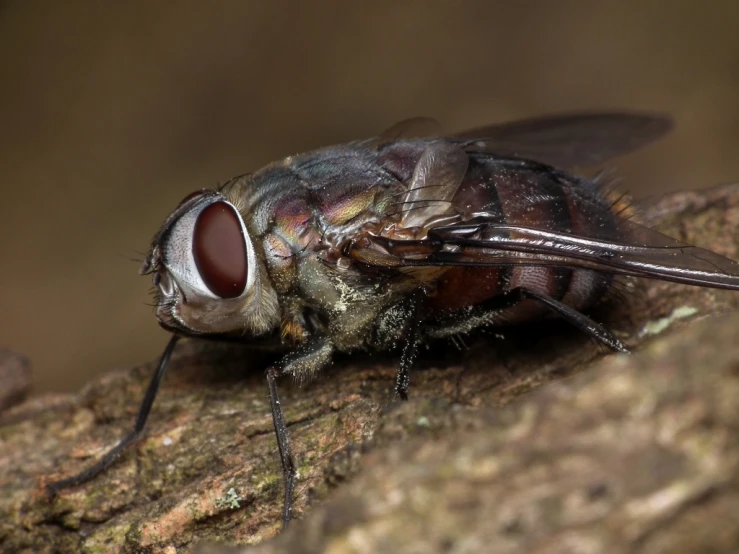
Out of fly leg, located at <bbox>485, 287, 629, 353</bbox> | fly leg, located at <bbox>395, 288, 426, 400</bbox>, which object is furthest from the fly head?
fly leg, located at <bbox>485, 287, 629, 353</bbox>

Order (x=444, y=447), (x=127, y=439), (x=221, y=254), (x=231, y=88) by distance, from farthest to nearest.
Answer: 1. (x=231, y=88)
2. (x=127, y=439)
3. (x=221, y=254)
4. (x=444, y=447)

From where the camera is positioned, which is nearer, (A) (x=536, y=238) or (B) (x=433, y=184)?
(A) (x=536, y=238)

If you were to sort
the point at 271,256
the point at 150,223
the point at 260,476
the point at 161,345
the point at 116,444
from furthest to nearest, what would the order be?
the point at 150,223 < the point at 161,345 < the point at 116,444 < the point at 271,256 < the point at 260,476

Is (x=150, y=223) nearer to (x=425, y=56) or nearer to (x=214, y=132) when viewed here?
(x=214, y=132)

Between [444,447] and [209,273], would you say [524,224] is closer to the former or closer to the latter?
[209,273]

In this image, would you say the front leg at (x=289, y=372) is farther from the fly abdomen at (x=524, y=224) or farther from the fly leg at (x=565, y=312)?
the fly leg at (x=565, y=312)

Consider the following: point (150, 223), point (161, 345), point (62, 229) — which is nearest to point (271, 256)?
point (161, 345)

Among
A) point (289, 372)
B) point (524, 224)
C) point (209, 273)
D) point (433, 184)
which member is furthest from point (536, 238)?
point (209, 273)
